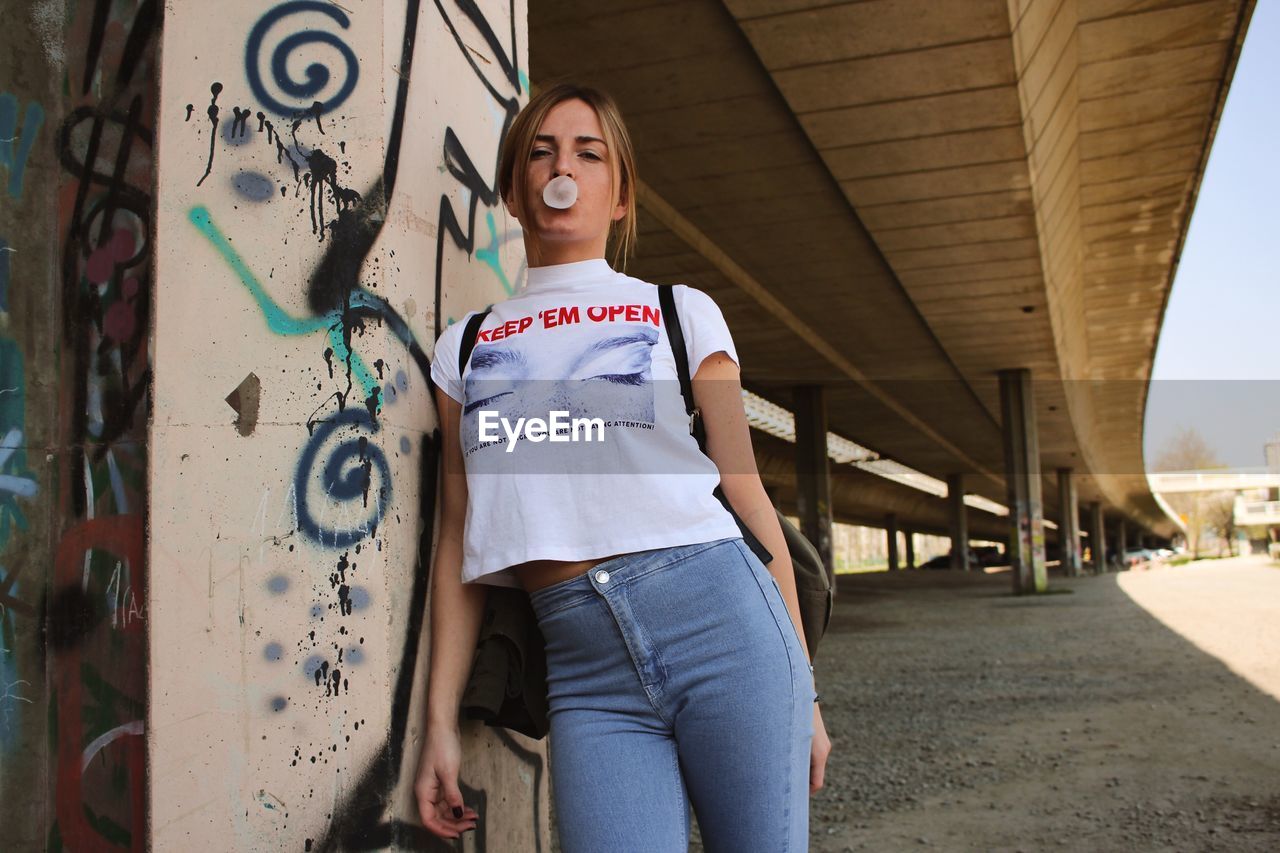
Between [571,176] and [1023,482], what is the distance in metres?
25.1

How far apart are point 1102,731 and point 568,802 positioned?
6.31m

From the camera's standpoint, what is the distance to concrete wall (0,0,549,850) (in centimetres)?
204

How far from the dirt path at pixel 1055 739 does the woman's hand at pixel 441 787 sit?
10.5 feet

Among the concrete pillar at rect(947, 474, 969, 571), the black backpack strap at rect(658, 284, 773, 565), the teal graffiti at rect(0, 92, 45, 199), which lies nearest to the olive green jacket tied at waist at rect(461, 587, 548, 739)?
the black backpack strap at rect(658, 284, 773, 565)

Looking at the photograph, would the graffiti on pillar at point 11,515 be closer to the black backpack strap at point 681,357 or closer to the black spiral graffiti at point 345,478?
the black spiral graffiti at point 345,478

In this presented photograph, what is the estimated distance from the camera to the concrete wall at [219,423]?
2.04 metres

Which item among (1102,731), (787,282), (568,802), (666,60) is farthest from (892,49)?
(568,802)

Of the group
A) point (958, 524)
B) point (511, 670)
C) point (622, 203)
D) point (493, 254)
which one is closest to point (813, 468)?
point (958, 524)

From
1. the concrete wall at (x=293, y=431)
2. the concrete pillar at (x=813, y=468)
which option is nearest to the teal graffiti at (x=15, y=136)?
the concrete wall at (x=293, y=431)

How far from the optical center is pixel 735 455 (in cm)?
193

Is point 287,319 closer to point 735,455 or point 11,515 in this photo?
point 11,515

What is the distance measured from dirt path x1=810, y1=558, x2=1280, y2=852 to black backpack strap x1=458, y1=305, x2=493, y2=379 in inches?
139

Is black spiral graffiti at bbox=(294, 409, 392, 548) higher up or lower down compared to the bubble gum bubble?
lower down
